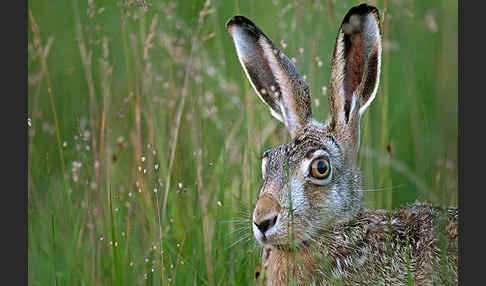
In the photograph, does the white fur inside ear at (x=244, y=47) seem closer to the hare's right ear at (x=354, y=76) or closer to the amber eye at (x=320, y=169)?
the hare's right ear at (x=354, y=76)

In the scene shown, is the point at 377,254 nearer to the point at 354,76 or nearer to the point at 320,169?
the point at 320,169

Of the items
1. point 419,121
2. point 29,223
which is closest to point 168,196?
point 29,223

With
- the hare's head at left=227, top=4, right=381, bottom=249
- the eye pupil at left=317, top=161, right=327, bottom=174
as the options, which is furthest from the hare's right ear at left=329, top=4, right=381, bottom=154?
the eye pupil at left=317, top=161, right=327, bottom=174

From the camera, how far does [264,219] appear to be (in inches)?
213

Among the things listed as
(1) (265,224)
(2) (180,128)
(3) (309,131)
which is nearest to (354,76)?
(3) (309,131)

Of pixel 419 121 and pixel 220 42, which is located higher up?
pixel 220 42

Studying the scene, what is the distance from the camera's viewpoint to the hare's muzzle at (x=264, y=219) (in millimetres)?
5406

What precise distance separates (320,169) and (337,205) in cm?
26

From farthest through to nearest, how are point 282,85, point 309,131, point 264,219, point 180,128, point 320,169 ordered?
point 180,128 → point 282,85 → point 309,131 → point 320,169 → point 264,219

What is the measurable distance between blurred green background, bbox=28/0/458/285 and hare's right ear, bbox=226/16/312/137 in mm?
353

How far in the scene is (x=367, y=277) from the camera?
5.70m

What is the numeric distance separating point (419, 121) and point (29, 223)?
2867mm

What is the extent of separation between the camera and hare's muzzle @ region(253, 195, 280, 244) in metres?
5.41

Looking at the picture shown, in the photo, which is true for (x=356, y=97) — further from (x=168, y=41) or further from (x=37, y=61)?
(x=37, y=61)
